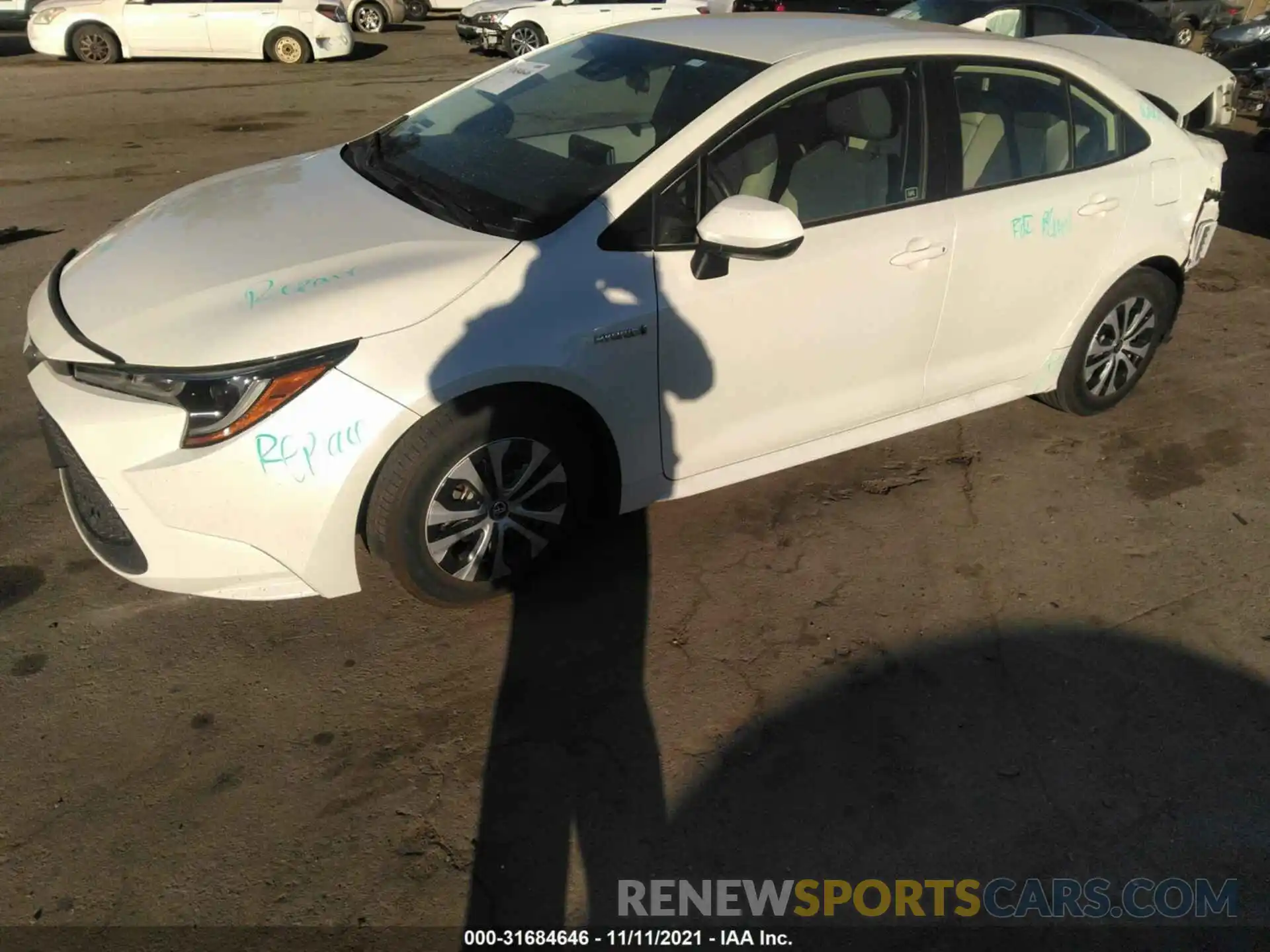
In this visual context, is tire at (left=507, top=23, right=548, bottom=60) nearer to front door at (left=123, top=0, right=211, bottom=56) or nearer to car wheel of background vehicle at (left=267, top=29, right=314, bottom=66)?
car wheel of background vehicle at (left=267, top=29, right=314, bottom=66)

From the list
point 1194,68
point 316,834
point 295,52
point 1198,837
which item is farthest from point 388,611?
point 295,52

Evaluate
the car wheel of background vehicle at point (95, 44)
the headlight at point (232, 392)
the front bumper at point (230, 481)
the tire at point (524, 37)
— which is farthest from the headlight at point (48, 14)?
the headlight at point (232, 392)

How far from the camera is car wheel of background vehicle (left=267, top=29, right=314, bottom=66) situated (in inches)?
617

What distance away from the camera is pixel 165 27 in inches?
581

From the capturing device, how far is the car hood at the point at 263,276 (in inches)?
110

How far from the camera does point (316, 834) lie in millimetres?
2600

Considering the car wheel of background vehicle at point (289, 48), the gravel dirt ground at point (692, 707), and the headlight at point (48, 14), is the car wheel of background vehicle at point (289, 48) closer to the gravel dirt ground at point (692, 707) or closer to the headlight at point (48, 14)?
the headlight at point (48, 14)

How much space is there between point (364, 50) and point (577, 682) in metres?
17.6

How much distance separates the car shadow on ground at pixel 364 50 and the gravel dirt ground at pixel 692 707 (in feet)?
47.1

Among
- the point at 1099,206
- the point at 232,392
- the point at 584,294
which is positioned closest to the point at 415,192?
the point at 584,294

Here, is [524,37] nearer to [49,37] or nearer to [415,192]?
[49,37]

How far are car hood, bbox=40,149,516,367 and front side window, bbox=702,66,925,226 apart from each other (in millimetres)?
923

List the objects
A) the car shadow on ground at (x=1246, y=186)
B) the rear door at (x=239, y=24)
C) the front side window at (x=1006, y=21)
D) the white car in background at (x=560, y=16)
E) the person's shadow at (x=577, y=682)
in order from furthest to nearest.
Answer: the white car in background at (x=560, y=16)
the rear door at (x=239, y=24)
the front side window at (x=1006, y=21)
the car shadow on ground at (x=1246, y=186)
the person's shadow at (x=577, y=682)

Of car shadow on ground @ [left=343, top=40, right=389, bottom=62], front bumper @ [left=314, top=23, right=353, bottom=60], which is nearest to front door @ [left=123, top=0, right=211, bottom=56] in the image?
front bumper @ [left=314, top=23, right=353, bottom=60]
